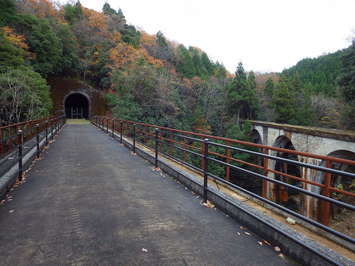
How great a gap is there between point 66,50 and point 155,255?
126 ft

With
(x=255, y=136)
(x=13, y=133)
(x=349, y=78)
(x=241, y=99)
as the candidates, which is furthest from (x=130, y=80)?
(x=255, y=136)

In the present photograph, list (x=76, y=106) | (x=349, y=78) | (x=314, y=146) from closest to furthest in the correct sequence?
(x=314, y=146)
(x=349, y=78)
(x=76, y=106)

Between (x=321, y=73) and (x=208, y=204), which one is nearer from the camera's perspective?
(x=208, y=204)

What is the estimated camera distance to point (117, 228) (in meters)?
2.74

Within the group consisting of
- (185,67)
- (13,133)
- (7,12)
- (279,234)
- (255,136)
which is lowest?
(255,136)

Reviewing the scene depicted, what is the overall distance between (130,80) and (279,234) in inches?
776

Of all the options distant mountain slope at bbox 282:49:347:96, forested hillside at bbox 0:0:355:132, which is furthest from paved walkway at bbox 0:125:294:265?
distant mountain slope at bbox 282:49:347:96

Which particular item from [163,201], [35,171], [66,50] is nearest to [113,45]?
[66,50]

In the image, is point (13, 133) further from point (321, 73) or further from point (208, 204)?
point (321, 73)

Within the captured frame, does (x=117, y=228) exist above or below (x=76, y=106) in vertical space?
below

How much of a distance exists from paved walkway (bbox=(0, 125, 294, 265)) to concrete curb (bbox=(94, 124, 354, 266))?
0.41 ft

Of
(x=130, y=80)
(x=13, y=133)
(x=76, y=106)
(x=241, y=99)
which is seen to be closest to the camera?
(x=13, y=133)

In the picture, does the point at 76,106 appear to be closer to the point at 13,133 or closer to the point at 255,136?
the point at 255,136

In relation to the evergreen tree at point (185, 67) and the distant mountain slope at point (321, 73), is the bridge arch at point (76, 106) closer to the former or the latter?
the evergreen tree at point (185, 67)
